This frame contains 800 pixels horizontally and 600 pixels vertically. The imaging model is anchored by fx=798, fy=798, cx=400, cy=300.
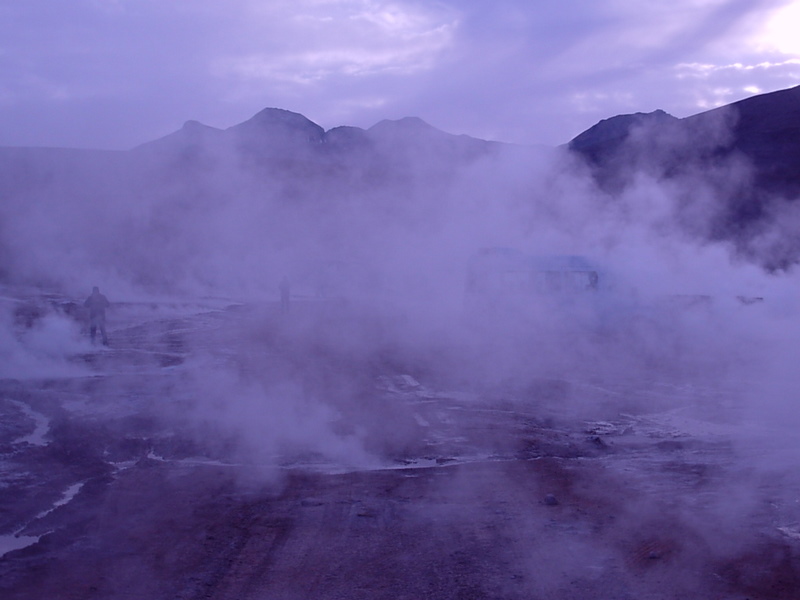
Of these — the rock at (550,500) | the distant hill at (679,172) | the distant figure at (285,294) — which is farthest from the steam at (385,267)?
the rock at (550,500)

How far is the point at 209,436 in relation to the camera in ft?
26.0

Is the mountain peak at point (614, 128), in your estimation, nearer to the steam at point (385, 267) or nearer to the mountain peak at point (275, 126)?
the steam at point (385, 267)

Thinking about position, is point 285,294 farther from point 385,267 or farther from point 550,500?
point 550,500

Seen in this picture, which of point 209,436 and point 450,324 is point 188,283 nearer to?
point 450,324

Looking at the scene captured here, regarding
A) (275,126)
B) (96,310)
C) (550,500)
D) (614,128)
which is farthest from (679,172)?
(550,500)

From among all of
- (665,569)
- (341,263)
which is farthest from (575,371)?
(341,263)

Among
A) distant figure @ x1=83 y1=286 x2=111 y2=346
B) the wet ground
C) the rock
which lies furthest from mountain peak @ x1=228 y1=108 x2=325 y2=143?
the rock

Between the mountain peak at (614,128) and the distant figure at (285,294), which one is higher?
the mountain peak at (614,128)

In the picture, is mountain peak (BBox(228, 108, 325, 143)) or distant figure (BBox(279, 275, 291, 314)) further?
distant figure (BBox(279, 275, 291, 314))

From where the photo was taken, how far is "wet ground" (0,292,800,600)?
452 cm

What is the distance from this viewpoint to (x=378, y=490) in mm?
6309

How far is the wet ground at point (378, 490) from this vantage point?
4516 mm

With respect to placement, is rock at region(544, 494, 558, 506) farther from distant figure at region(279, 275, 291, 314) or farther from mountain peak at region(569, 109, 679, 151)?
distant figure at region(279, 275, 291, 314)

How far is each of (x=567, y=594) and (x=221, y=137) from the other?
46.9 feet
